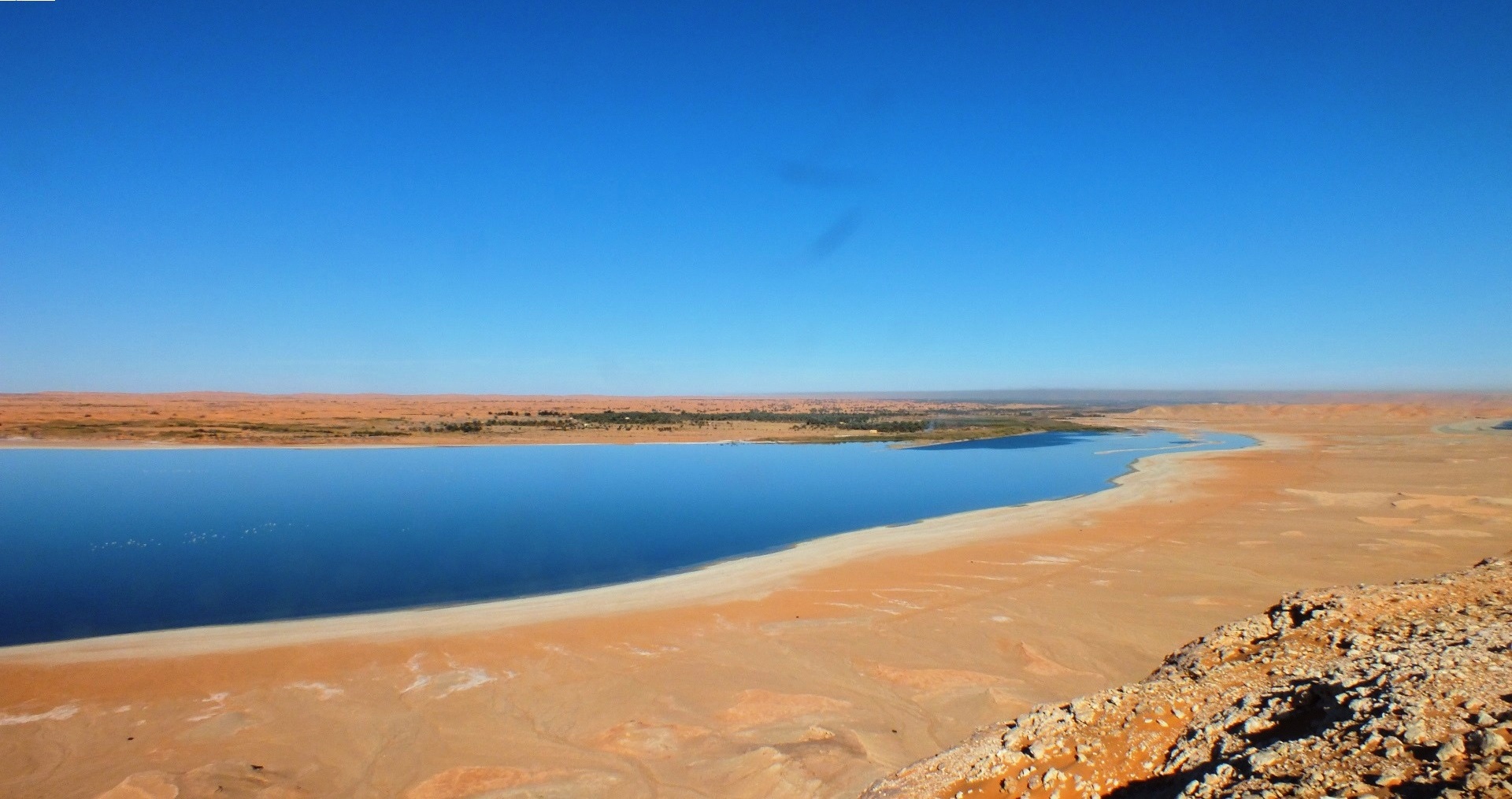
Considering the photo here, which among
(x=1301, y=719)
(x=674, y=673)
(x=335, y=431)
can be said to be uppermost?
(x=335, y=431)

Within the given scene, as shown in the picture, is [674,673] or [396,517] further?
[396,517]

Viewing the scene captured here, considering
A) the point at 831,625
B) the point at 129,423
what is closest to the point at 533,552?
the point at 831,625

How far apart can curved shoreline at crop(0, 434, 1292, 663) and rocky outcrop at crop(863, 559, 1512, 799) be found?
328 inches

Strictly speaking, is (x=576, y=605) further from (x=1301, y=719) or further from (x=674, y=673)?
(x=1301, y=719)

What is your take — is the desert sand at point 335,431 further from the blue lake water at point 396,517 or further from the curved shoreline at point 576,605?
the curved shoreline at point 576,605

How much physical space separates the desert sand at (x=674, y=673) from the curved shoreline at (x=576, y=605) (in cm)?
8

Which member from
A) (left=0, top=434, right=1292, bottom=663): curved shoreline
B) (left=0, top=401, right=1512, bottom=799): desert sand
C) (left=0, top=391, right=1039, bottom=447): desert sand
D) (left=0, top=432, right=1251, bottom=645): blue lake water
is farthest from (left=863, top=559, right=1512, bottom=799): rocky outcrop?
(left=0, top=391, right=1039, bottom=447): desert sand

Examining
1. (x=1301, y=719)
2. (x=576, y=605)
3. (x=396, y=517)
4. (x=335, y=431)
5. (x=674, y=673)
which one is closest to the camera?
(x=1301, y=719)

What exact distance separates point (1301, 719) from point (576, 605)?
10989mm

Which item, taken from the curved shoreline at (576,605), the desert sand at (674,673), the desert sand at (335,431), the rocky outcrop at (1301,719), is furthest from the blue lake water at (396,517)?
the rocky outcrop at (1301,719)

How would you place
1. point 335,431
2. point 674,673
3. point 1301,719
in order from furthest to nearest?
1. point 335,431
2. point 674,673
3. point 1301,719

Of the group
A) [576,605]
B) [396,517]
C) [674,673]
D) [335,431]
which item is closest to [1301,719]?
[674,673]

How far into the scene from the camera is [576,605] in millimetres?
13367

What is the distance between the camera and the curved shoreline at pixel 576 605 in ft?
36.6
